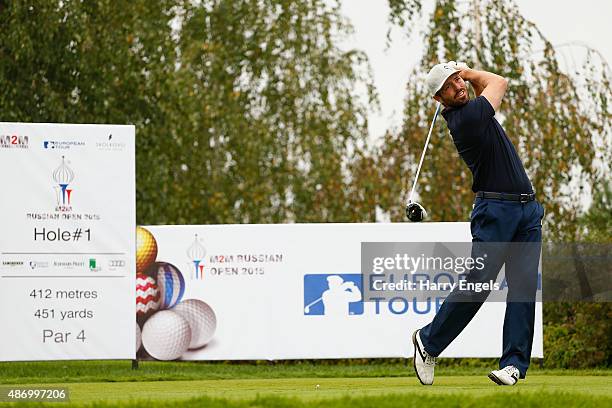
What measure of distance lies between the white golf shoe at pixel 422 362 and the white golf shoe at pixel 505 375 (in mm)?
399

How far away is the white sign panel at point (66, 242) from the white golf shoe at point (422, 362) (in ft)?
12.8

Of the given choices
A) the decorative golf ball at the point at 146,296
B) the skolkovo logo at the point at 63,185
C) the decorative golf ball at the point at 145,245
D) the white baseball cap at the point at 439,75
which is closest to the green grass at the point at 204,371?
the decorative golf ball at the point at 146,296

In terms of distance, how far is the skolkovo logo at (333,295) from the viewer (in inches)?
481

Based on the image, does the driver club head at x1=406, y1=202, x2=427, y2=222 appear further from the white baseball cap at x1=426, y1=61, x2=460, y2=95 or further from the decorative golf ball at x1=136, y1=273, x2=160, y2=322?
the decorative golf ball at x1=136, y1=273, x2=160, y2=322

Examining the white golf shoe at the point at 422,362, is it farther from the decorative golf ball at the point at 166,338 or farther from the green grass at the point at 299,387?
the decorative golf ball at the point at 166,338

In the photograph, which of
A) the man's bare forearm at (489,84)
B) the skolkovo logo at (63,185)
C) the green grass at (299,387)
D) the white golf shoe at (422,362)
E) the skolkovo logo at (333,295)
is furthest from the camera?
the skolkovo logo at (333,295)

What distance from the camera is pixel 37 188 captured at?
422 inches

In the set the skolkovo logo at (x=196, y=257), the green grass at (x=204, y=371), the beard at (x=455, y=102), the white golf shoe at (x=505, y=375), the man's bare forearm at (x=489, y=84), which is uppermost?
the man's bare forearm at (x=489, y=84)

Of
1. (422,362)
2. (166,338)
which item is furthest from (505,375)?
(166,338)

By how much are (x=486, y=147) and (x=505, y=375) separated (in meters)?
1.30

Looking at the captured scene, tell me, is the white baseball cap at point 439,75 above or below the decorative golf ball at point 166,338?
above

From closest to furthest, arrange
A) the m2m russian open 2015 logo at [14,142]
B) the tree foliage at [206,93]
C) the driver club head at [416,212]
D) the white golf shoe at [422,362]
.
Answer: the white golf shoe at [422,362]
the driver club head at [416,212]
the m2m russian open 2015 logo at [14,142]
the tree foliage at [206,93]

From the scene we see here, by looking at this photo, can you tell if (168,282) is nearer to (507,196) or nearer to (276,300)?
(276,300)

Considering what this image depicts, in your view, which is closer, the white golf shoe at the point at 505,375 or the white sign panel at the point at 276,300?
the white golf shoe at the point at 505,375
